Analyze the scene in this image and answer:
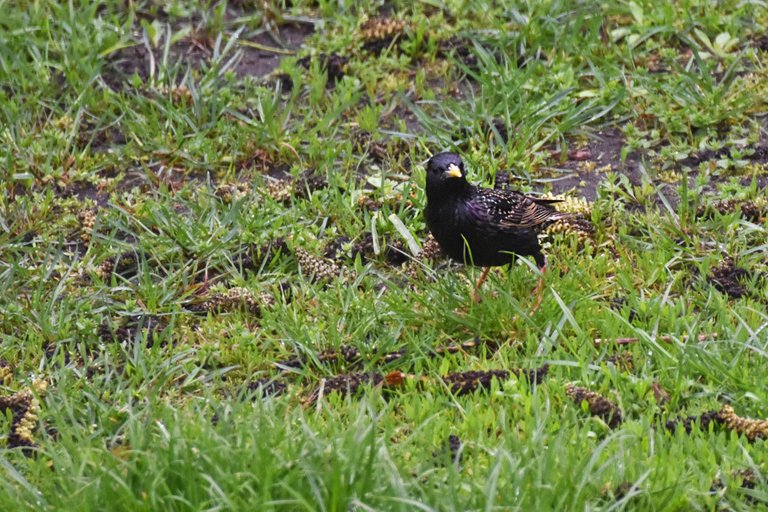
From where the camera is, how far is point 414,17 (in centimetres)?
796

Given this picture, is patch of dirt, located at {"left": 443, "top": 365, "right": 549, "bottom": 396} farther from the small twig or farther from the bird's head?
the bird's head

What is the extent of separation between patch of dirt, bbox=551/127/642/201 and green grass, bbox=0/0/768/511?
23mm

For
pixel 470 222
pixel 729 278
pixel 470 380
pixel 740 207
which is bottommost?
pixel 470 380

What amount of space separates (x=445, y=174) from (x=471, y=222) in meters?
0.26

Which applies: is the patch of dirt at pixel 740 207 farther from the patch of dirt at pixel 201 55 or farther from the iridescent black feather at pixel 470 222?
the patch of dirt at pixel 201 55

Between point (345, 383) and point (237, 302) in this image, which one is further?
point (237, 302)

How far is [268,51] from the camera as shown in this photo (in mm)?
8102

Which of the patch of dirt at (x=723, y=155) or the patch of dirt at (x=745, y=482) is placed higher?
the patch of dirt at (x=723, y=155)

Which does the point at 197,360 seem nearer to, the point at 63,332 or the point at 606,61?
the point at 63,332

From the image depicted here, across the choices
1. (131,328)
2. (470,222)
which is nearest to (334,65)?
(470,222)

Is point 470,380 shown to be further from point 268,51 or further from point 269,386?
point 268,51

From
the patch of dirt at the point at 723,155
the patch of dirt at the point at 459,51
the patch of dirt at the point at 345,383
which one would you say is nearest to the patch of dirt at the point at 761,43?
the patch of dirt at the point at 723,155

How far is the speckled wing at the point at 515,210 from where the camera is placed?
18.8 ft

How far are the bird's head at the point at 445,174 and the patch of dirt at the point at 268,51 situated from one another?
88.2 inches
